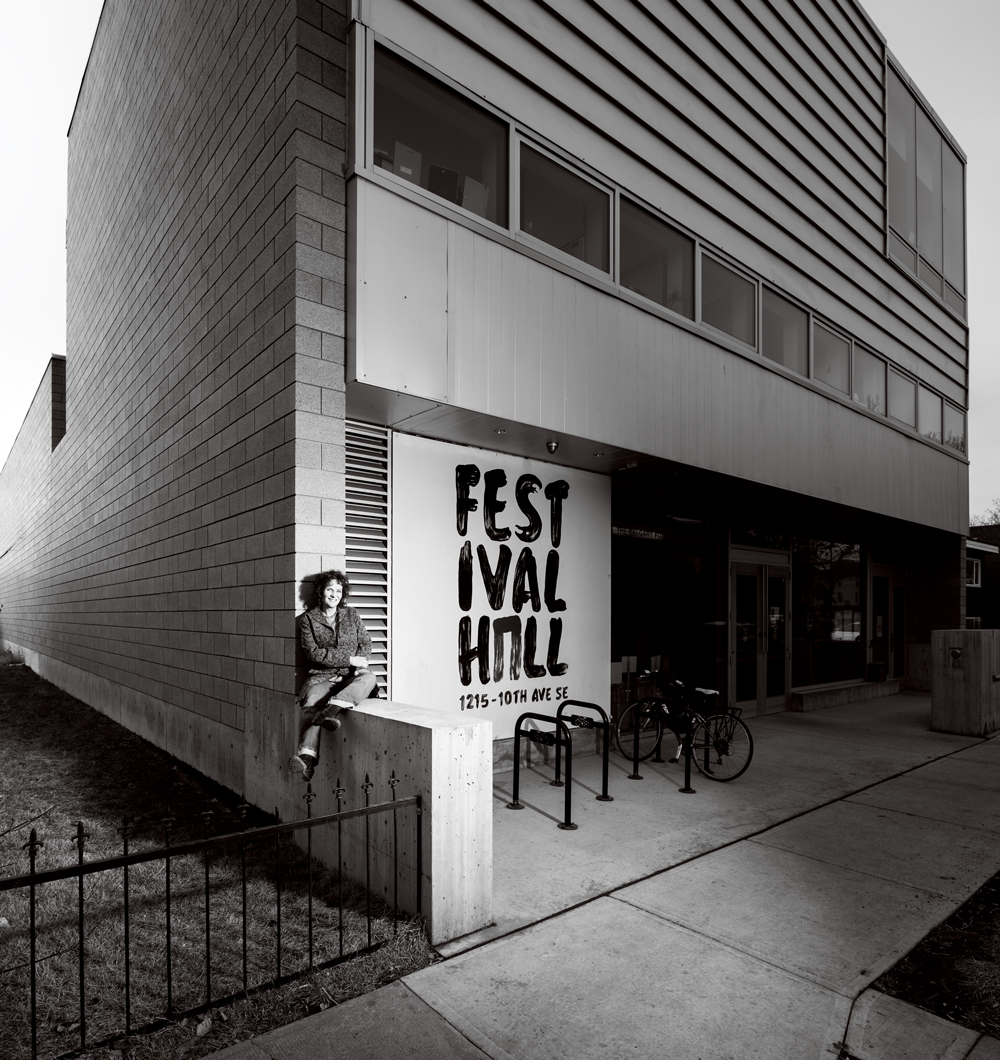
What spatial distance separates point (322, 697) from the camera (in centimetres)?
529

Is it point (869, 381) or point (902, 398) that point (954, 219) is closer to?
point (902, 398)

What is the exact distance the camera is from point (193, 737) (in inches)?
303

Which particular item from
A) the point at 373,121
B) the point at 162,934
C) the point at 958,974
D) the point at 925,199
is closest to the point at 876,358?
the point at 925,199

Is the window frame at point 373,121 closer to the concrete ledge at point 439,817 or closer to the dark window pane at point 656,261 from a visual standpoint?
the dark window pane at point 656,261

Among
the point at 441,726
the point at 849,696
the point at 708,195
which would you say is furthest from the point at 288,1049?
the point at 849,696

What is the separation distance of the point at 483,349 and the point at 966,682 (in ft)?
28.4

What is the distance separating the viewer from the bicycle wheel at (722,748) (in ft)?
25.0

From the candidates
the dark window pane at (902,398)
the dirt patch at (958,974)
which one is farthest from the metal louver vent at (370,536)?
the dark window pane at (902,398)

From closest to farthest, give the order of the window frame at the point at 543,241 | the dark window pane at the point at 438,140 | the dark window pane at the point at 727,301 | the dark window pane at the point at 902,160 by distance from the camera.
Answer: the dark window pane at the point at 438,140 → the window frame at the point at 543,241 → the dark window pane at the point at 727,301 → the dark window pane at the point at 902,160

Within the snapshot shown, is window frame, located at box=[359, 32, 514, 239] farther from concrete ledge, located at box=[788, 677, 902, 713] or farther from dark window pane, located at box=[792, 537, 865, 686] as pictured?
concrete ledge, located at box=[788, 677, 902, 713]

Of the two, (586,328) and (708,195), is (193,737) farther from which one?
(708,195)

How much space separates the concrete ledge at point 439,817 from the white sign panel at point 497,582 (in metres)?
2.34

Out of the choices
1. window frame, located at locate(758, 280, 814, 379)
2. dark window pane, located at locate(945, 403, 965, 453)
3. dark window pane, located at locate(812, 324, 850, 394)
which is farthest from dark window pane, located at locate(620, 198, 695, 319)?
dark window pane, located at locate(945, 403, 965, 453)

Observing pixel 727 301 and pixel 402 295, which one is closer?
pixel 402 295
